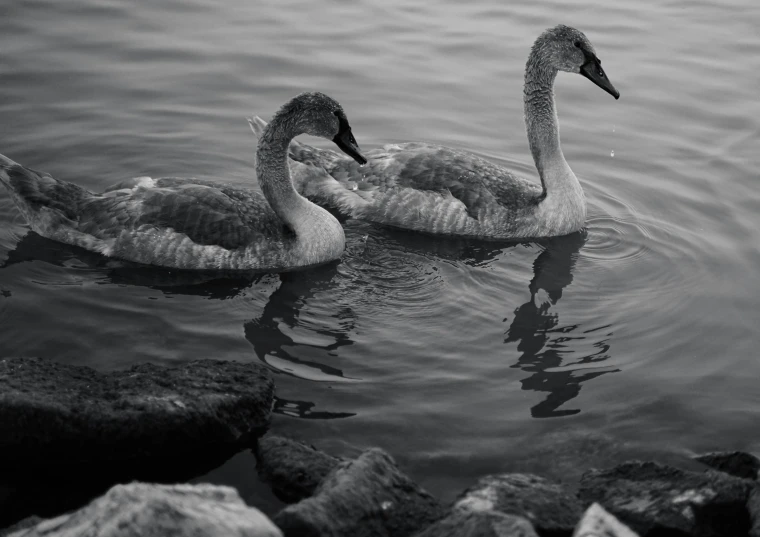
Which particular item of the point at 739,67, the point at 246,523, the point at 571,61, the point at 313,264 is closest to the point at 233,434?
the point at 246,523

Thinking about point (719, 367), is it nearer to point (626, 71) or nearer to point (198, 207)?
point (198, 207)

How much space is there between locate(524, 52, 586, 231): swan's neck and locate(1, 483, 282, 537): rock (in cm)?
744

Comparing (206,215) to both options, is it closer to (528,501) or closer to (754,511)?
(528,501)

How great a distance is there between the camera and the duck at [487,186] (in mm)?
12172

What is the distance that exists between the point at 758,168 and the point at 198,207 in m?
8.28

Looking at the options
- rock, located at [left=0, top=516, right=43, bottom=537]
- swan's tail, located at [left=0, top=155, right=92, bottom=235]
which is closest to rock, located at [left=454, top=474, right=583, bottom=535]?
rock, located at [left=0, top=516, right=43, bottom=537]

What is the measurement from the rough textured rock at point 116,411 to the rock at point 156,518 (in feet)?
4.71

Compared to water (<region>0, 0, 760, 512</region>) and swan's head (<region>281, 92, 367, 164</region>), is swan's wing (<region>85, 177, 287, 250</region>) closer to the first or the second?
water (<region>0, 0, 760, 512</region>)

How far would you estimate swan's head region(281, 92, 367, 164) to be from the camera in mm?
10977

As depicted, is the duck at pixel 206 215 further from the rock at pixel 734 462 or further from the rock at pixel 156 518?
the rock at pixel 156 518

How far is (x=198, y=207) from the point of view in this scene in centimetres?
1071

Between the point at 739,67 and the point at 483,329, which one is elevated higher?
the point at 739,67

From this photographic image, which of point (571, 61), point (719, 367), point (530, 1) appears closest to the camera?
point (719, 367)

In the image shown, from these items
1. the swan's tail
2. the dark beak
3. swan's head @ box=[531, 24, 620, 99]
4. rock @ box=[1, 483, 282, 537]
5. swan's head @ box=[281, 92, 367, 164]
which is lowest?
rock @ box=[1, 483, 282, 537]
